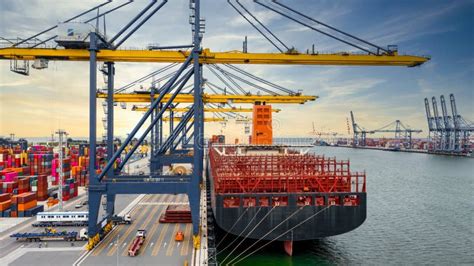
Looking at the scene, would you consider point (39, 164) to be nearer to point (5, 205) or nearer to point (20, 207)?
point (5, 205)

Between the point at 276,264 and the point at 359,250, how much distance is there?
7.53m

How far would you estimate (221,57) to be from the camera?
23.1 metres

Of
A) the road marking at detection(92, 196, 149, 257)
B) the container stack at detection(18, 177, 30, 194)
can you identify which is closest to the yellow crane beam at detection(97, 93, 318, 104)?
the container stack at detection(18, 177, 30, 194)

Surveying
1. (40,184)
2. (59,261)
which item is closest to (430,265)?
(59,261)

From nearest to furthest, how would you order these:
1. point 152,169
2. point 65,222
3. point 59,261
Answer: point 59,261, point 65,222, point 152,169

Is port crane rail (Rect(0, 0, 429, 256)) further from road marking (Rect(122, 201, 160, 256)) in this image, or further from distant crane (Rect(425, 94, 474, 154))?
distant crane (Rect(425, 94, 474, 154))

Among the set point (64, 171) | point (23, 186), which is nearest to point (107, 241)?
point (23, 186)

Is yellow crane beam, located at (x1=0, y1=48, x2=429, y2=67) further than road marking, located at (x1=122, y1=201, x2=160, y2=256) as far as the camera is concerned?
Yes

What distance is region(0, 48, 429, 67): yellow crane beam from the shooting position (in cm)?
2212

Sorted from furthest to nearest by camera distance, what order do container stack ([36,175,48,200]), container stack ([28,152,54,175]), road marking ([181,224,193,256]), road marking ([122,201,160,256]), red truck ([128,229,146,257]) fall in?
container stack ([28,152,54,175]) → container stack ([36,175,48,200]) → road marking ([122,201,160,256]) → road marking ([181,224,193,256]) → red truck ([128,229,146,257])

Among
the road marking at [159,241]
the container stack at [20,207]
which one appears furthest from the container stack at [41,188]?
the road marking at [159,241]

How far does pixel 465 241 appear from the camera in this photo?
26578 millimetres

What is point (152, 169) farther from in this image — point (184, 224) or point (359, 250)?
point (359, 250)

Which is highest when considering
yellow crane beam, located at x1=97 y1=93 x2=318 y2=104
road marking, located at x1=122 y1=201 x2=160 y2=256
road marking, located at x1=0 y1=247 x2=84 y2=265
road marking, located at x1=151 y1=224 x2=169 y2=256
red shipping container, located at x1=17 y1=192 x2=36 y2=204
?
yellow crane beam, located at x1=97 y1=93 x2=318 y2=104
